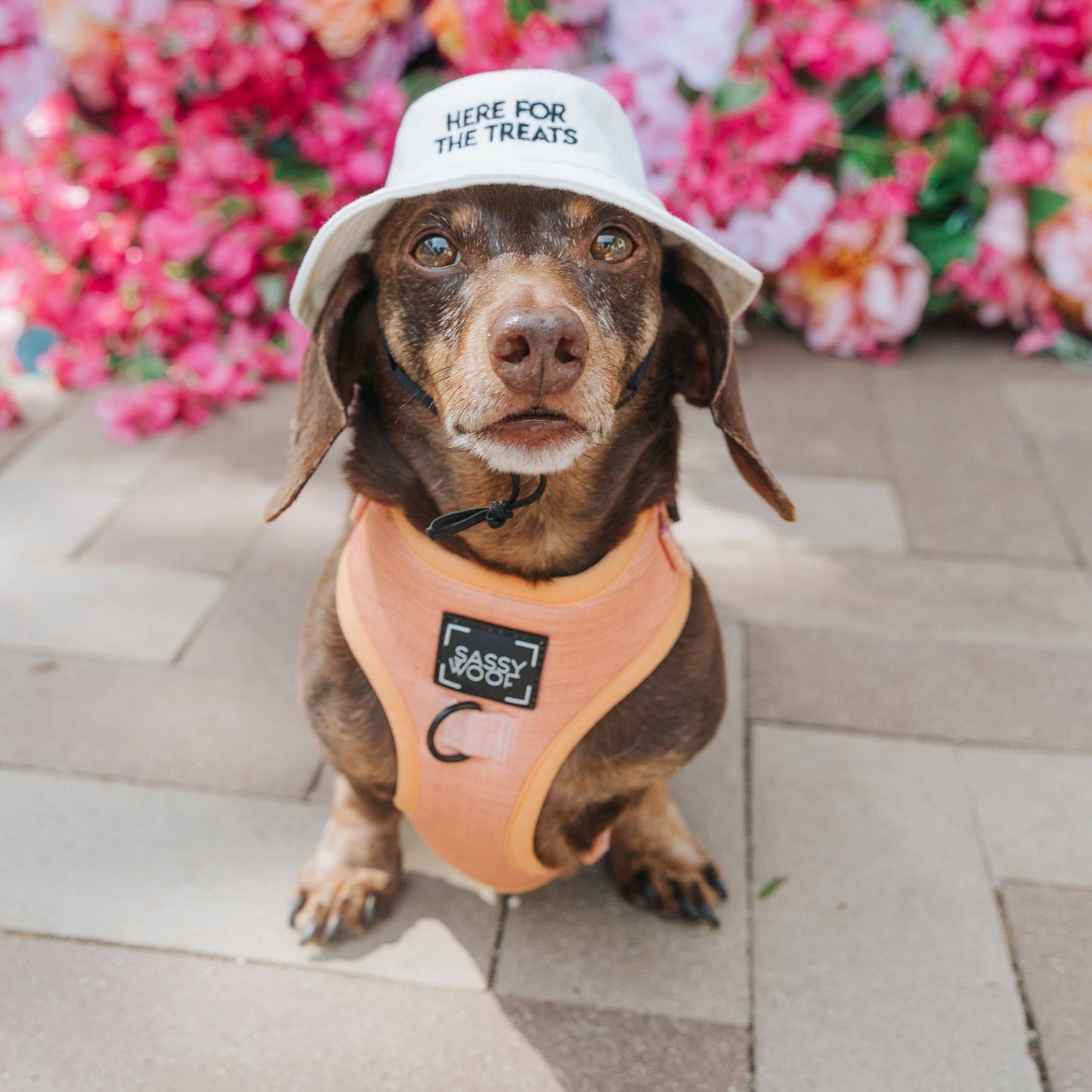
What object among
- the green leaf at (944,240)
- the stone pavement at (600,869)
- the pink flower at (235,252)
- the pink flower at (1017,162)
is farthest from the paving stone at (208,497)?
the pink flower at (1017,162)

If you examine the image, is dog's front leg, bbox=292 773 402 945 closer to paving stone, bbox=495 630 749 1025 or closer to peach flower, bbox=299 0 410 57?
paving stone, bbox=495 630 749 1025

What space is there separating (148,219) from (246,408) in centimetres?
69

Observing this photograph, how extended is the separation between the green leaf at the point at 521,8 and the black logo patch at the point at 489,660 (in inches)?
108

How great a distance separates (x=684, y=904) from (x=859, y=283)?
2581 millimetres

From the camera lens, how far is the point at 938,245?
3.93 meters

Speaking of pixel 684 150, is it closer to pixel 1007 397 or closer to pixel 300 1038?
pixel 1007 397

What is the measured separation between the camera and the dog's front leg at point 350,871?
1.96 meters

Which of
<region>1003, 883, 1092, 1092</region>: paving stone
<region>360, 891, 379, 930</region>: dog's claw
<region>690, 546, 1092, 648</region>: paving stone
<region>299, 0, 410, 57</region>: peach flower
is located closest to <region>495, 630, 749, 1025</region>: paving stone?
<region>360, 891, 379, 930</region>: dog's claw

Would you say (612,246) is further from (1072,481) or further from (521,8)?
(521,8)

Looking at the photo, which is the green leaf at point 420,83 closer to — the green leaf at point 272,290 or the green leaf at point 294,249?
the green leaf at point 294,249

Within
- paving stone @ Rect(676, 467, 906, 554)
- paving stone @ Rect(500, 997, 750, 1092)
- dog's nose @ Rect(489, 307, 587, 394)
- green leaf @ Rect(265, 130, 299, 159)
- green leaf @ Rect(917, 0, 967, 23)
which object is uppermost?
dog's nose @ Rect(489, 307, 587, 394)

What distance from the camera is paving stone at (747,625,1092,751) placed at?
8.11ft

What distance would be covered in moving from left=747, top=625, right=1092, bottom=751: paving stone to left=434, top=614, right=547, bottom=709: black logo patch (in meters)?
0.98

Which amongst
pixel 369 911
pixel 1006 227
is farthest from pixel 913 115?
pixel 369 911
